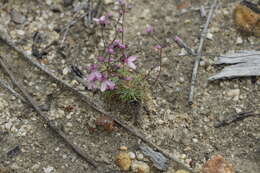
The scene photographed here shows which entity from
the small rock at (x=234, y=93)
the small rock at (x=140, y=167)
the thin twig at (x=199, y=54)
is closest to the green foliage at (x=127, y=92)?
A: the thin twig at (x=199, y=54)

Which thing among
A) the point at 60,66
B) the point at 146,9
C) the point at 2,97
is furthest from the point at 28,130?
the point at 146,9

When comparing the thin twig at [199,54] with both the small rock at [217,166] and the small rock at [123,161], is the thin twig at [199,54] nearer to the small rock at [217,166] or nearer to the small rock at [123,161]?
the small rock at [217,166]

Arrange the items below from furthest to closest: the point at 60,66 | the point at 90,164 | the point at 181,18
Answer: the point at 181,18, the point at 60,66, the point at 90,164

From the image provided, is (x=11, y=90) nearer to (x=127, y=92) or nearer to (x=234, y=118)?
(x=127, y=92)

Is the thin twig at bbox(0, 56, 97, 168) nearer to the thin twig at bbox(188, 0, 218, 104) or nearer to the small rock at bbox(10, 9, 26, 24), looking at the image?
the small rock at bbox(10, 9, 26, 24)

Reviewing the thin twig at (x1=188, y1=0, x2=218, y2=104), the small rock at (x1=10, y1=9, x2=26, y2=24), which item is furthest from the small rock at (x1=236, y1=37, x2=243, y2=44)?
the small rock at (x1=10, y1=9, x2=26, y2=24)

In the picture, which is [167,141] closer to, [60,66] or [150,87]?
[150,87]

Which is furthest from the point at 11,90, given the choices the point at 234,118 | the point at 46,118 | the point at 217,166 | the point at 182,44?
the point at 234,118
